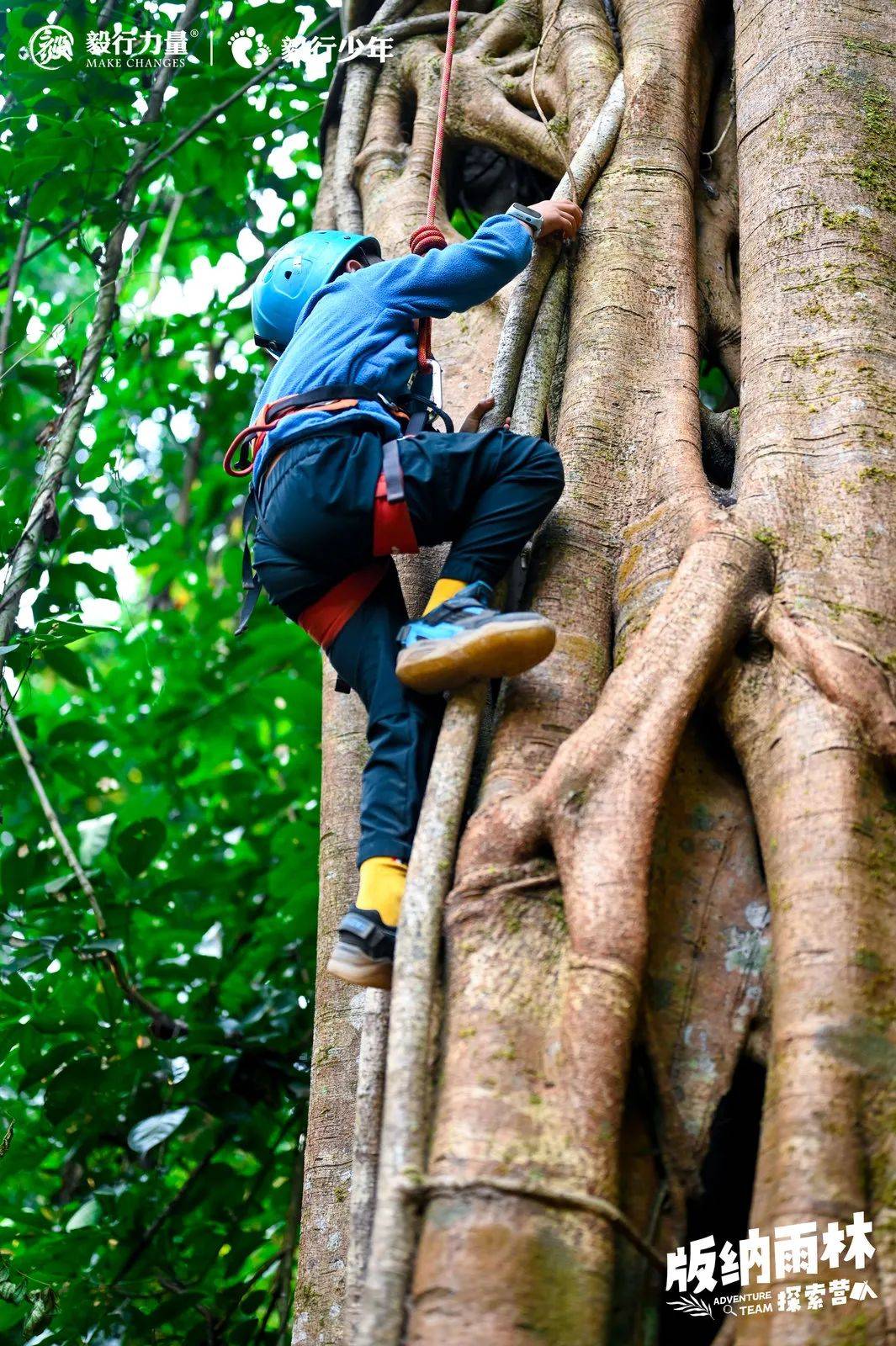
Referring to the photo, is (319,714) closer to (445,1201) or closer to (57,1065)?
(57,1065)

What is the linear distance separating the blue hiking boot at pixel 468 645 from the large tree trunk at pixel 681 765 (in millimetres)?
146

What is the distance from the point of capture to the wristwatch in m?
3.43

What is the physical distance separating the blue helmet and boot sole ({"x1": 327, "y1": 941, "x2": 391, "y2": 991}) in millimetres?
1761

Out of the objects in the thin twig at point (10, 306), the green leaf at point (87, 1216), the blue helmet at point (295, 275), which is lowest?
the green leaf at point (87, 1216)

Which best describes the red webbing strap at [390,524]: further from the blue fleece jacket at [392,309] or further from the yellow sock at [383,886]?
the yellow sock at [383,886]

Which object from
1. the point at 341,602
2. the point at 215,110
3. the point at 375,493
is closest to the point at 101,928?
the point at 341,602

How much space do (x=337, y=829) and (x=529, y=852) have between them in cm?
112

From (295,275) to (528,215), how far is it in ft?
2.00

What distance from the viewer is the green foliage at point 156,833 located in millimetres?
3881

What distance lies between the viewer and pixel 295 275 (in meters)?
3.57

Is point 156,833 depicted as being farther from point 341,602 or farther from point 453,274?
point 453,274

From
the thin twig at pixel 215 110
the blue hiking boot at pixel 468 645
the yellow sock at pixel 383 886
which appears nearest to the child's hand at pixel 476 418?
the blue hiking boot at pixel 468 645

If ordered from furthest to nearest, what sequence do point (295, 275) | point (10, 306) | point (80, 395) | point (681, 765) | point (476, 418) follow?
1. point (10, 306)
2. point (80, 395)
3. point (295, 275)
4. point (476, 418)
5. point (681, 765)

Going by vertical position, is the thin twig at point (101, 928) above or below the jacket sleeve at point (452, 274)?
below
